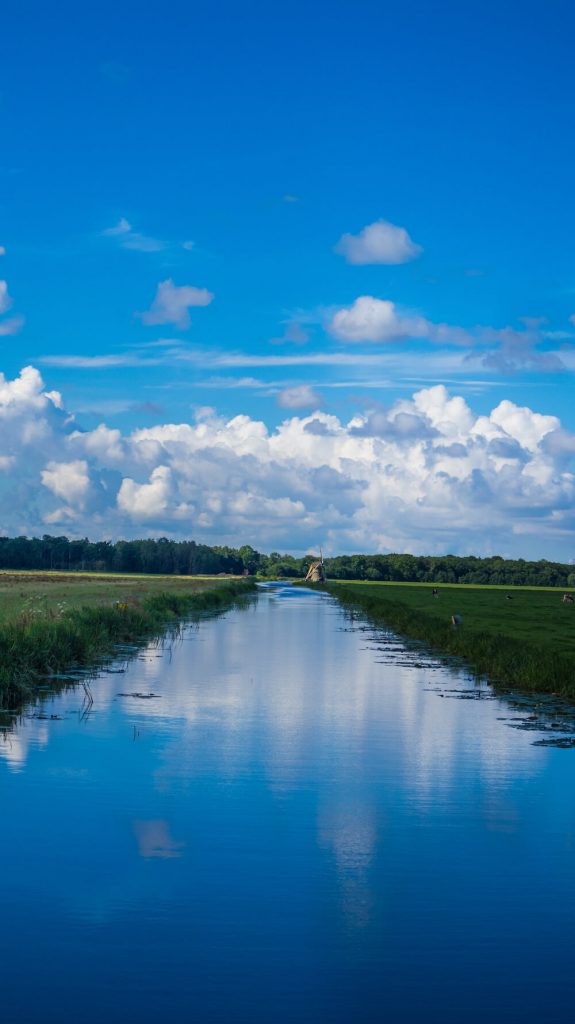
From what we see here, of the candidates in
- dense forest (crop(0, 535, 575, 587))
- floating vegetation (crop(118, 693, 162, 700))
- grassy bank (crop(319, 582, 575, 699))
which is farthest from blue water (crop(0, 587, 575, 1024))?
dense forest (crop(0, 535, 575, 587))

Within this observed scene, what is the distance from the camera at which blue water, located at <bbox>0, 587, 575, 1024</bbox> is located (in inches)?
238

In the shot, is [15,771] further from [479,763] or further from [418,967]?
[418,967]

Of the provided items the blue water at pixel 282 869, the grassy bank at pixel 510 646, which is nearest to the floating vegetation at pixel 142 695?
the blue water at pixel 282 869

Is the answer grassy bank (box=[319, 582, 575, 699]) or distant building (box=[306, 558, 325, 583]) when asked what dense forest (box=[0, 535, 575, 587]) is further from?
grassy bank (box=[319, 582, 575, 699])

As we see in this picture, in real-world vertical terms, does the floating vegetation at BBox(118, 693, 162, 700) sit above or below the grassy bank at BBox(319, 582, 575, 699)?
below

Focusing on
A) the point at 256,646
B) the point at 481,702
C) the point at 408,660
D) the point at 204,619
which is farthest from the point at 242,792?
the point at 204,619

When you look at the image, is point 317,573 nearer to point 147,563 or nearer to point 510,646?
point 147,563

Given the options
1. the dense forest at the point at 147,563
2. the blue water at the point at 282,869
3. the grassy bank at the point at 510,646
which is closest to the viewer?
the blue water at the point at 282,869

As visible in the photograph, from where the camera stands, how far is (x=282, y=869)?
27.3 ft

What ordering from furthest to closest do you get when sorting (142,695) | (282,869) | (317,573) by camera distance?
(317,573)
(142,695)
(282,869)

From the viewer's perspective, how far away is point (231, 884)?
7.89 metres

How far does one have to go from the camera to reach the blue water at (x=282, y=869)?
604cm

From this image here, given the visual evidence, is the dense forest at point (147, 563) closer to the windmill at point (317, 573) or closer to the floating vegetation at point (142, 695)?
the windmill at point (317, 573)

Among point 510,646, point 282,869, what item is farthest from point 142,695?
point 510,646
